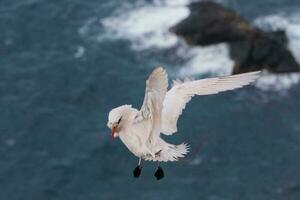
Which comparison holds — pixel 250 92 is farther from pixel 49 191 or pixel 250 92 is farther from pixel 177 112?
pixel 177 112

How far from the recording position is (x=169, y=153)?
22.7m

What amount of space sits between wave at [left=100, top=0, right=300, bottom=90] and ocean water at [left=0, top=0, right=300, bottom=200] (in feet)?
0.36

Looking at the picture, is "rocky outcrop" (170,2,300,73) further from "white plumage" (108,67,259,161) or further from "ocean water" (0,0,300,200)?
"white plumage" (108,67,259,161)

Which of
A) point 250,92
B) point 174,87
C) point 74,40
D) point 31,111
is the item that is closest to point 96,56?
point 74,40

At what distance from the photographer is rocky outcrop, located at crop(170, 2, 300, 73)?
249 feet

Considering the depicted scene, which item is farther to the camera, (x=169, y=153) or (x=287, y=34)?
(x=287, y=34)

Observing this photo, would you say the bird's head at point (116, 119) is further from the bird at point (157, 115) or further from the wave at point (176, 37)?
the wave at point (176, 37)

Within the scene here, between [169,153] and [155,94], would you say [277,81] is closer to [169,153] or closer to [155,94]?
[169,153]

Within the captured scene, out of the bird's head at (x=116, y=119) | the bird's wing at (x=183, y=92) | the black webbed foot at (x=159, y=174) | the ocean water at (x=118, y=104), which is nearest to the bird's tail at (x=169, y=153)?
the black webbed foot at (x=159, y=174)

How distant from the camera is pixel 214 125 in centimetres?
7056

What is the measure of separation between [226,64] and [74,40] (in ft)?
47.7

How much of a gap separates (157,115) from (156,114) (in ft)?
0.15

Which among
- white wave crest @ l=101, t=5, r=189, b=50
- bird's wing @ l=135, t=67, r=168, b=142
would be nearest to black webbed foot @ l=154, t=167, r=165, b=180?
bird's wing @ l=135, t=67, r=168, b=142

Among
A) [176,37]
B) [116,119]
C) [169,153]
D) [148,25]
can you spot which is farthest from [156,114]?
[148,25]
